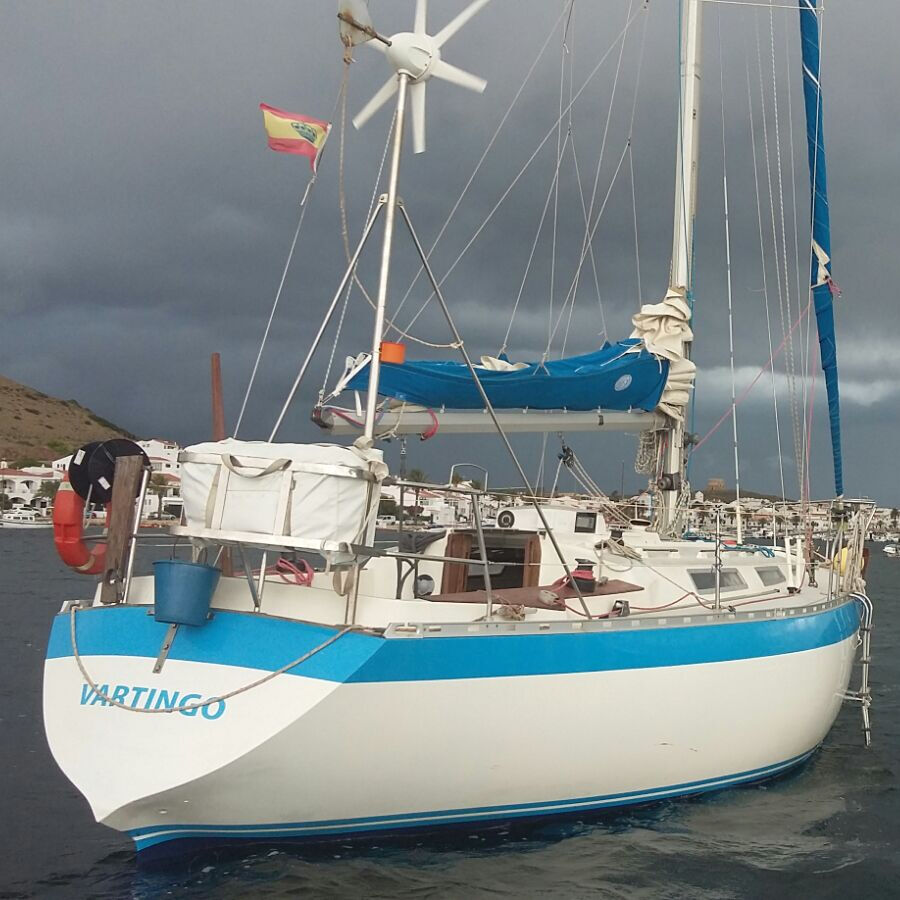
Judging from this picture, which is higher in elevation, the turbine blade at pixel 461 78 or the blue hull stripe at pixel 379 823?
the turbine blade at pixel 461 78

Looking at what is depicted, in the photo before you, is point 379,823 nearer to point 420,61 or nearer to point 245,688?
point 245,688

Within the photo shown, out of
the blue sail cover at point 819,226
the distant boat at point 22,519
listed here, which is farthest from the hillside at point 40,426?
the blue sail cover at point 819,226

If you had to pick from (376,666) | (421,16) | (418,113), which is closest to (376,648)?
(376,666)

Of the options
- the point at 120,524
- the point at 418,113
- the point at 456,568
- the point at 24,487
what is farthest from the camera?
the point at 24,487

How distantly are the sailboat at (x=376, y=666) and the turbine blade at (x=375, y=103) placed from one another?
0.08ft

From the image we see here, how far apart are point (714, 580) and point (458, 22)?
5.82 meters

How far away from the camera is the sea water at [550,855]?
623 cm

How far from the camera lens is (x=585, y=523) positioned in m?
9.85

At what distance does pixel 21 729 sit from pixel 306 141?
759 centimetres

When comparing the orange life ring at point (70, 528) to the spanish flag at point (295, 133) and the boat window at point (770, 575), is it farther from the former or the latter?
the boat window at point (770, 575)

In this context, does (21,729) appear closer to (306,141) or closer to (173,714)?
(173,714)

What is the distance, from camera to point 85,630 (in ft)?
22.0

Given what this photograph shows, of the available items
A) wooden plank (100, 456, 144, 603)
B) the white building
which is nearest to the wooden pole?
wooden plank (100, 456, 144, 603)

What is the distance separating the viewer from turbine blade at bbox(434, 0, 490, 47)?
6801mm
